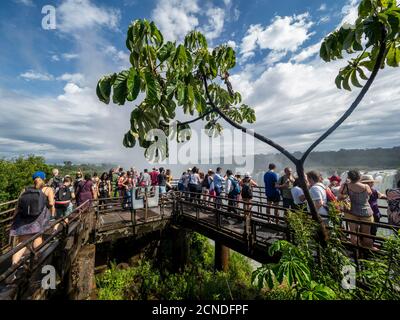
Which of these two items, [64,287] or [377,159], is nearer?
[64,287]

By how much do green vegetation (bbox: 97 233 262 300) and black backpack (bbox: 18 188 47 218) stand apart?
20.0 ft

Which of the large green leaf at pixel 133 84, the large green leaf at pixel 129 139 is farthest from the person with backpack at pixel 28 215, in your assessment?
the large green leaf at pixel 133 84

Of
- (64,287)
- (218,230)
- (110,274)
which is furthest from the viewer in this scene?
(110,274)

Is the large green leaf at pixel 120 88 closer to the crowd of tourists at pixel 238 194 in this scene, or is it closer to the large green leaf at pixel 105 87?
the large green leaf at pixel 105 87

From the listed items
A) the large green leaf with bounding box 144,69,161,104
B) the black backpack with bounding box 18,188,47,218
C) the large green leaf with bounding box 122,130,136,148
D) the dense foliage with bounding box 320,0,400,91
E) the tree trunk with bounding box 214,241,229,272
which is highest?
the dense foliage with bounding box 320,0,400,91

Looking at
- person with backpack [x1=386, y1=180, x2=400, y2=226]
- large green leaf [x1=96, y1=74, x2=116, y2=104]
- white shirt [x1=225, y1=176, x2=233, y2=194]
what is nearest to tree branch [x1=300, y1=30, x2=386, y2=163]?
large green leaf [x1=96, y1=74, x2=116, y2=104]

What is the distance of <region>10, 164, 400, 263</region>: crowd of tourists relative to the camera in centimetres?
379

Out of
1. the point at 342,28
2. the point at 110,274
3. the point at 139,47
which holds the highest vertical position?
the point at 342,28

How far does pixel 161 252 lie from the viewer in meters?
11.2

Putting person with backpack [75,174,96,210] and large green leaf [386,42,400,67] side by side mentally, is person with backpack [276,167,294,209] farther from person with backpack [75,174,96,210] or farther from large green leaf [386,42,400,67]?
person with backpack [75,174,96,210]

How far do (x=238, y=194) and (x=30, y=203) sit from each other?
676 cm

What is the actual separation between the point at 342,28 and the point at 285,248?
226cm
